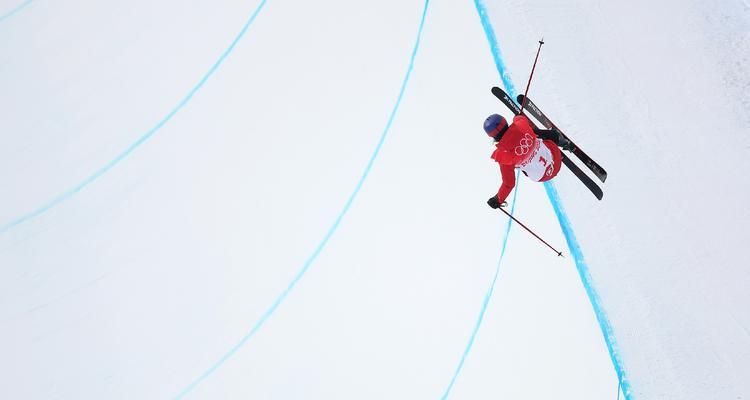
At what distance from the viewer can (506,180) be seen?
9.99 feet

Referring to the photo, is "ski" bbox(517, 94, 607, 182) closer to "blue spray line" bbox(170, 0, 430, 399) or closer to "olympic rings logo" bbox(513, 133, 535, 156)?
"olympic rings logo" bbox(513, 133, 535, 156)

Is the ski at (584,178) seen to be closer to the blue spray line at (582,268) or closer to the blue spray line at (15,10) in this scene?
the blue spray line at (582,268)

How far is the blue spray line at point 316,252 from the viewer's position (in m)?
2.74

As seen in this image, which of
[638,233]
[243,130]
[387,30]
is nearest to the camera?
[243,130]

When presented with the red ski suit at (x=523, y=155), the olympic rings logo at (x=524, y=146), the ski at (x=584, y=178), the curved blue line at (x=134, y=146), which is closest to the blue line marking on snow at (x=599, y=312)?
the ski at (x=584, y=178)

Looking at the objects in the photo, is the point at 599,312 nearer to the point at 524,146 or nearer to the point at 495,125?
the point at 524,146

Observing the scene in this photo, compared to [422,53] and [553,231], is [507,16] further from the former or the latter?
[553,231]

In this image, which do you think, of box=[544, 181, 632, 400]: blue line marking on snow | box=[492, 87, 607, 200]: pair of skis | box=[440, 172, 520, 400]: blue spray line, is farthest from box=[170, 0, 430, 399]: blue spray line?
box=[544, 181, 632, 400]: blue line marking on snow

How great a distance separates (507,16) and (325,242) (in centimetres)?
140

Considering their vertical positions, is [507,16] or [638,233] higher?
[507,16]

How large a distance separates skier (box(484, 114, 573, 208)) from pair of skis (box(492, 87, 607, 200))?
11 centimetres

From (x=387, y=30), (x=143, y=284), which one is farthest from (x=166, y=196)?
(x=387, y=30)

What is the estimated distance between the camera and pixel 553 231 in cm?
335

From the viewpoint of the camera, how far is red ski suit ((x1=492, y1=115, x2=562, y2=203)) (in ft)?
9.48
